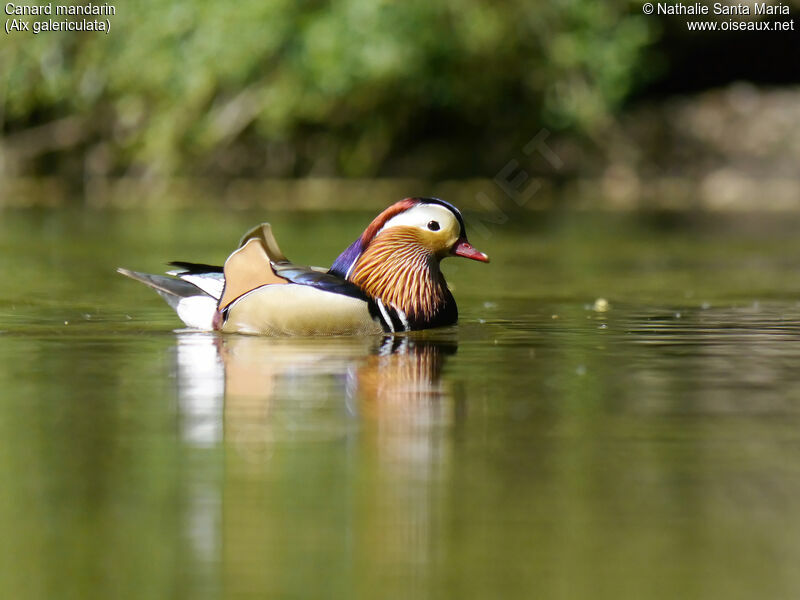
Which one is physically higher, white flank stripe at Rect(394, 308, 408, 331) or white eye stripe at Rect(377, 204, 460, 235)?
white eye stripe at Rect(377, 204, 460, 235)

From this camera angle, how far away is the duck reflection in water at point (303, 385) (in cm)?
604

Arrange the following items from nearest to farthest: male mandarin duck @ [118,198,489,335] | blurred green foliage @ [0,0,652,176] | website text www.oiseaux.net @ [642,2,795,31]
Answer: male mandarin duck @ [118,198,489,335]
blurred green foliage @ [0,0,652,176]
website text www.oiseaux.net @ [642,2,795,31]

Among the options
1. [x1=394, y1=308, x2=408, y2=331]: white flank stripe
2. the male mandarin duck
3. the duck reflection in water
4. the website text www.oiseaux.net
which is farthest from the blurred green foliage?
the duck reflection in water

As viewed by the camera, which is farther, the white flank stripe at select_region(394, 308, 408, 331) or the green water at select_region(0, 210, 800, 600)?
the white flank stripe at select_region(394, 308, 408, 331)

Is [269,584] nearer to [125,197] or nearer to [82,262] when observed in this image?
[82,262]

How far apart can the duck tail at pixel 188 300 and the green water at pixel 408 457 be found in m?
0.13

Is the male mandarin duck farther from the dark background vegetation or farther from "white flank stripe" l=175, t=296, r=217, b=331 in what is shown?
the dark background vegetation

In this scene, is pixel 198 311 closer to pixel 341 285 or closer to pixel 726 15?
pixel 341 285

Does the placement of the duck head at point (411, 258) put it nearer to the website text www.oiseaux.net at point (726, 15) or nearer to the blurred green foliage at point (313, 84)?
the blurred green foliage at point (313, 84)

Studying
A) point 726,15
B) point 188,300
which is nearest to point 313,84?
point 726,15

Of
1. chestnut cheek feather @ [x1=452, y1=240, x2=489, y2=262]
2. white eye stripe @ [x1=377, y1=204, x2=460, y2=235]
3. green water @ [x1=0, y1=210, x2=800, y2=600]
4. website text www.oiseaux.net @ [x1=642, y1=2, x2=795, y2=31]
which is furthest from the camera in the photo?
website text www.oiseaux.net @ [x1=642, y1=2, x2=795, y2=31]

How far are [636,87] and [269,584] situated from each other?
93.9 feet

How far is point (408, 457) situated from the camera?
539cm

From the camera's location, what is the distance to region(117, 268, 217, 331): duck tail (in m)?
9.16
